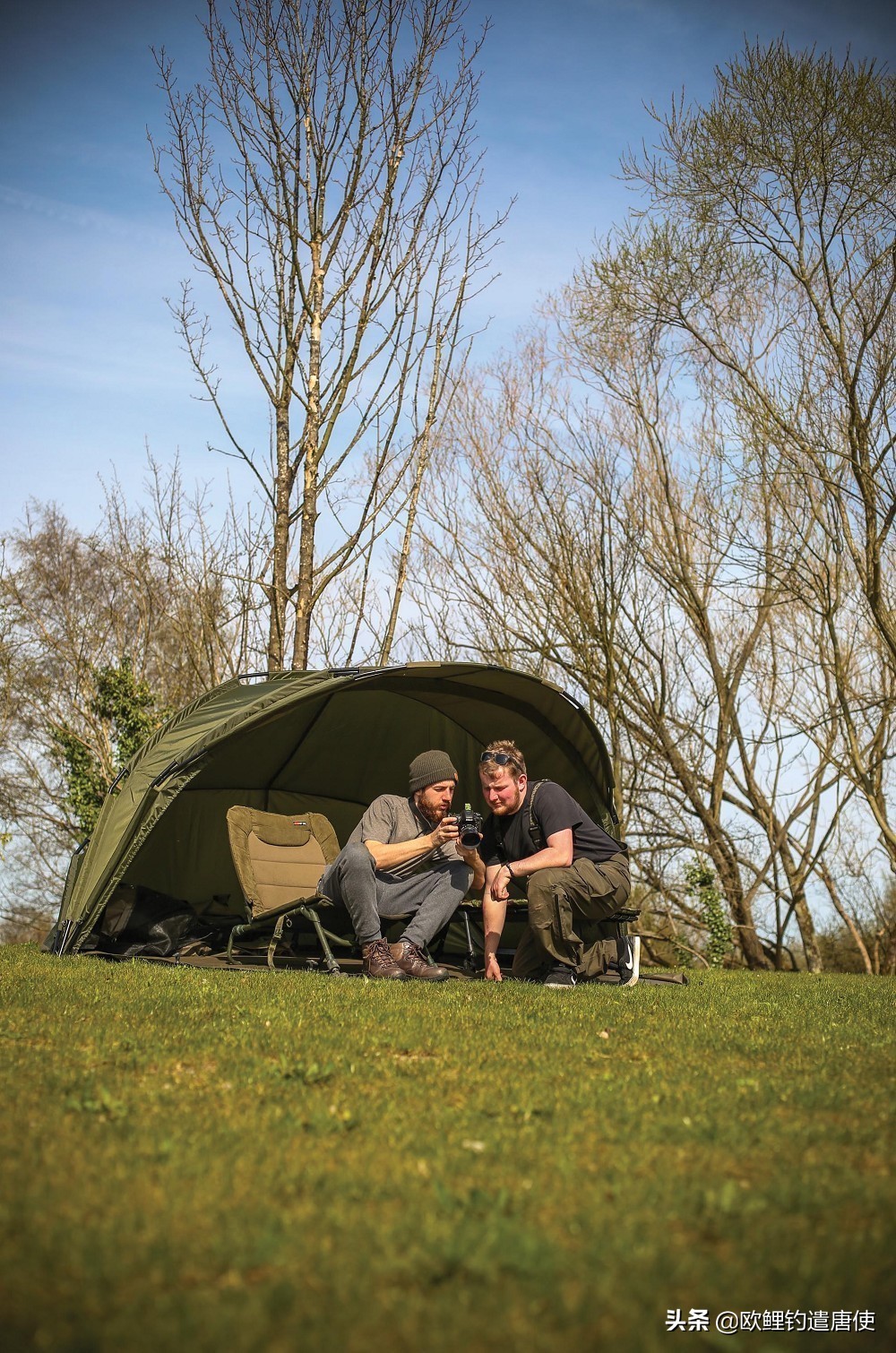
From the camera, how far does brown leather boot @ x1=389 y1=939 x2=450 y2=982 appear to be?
596 cm

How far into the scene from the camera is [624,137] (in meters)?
12.6

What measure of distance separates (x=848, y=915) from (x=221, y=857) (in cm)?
992

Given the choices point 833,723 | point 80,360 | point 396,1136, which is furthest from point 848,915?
point 396,1136

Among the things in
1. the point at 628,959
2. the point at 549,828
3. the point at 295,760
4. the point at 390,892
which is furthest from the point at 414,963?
the point at 295,760

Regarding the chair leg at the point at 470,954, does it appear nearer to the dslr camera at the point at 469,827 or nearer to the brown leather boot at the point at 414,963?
the brown leather boot at the point at 414,963

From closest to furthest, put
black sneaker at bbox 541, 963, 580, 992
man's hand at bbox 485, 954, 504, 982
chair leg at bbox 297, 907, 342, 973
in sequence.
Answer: black sneaker at bbox 541, 963, 580, 992 → man's hand at bbox 485, 954, 504, 982 → chair leg at bbox 297, 907, 342, 973

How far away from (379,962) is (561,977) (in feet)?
3.22

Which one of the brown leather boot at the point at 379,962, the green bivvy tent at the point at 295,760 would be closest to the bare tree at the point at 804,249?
the green bivvy tent at the point at 295,760

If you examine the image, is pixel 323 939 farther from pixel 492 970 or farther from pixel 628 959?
pixel 628 959

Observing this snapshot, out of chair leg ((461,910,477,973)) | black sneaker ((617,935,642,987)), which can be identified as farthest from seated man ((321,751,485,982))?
black sneaker ((617,935,642,987))

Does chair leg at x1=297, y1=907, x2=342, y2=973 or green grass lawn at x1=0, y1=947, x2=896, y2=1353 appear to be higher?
chair leg at x1=297, y1=907, x2=342, y2=973

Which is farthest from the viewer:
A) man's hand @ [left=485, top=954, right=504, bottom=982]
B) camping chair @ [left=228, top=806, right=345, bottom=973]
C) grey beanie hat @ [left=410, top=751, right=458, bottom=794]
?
camping chair @ [left=228, top=806, right=345, bottom=973]

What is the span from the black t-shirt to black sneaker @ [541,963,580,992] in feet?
1.98

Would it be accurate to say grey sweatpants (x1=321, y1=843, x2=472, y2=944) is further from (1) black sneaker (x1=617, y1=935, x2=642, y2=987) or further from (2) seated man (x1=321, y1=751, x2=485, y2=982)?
(1) black sneaker (x1=617, y1=935, x2=642, y2=987)
